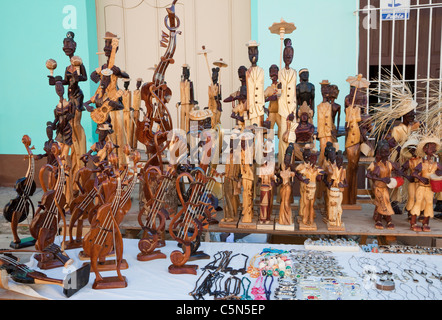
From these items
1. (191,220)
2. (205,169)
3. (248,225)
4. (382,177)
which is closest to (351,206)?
(382,177)

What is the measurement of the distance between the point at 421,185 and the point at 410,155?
35cm

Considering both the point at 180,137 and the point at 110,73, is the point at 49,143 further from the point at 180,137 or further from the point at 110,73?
the point at 180,137

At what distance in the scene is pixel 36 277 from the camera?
3.28m

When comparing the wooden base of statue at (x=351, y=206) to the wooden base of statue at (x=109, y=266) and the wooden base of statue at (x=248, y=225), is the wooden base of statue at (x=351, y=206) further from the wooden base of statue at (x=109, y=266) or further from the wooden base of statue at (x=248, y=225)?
the wooden base of statue at (x=109, y=266)

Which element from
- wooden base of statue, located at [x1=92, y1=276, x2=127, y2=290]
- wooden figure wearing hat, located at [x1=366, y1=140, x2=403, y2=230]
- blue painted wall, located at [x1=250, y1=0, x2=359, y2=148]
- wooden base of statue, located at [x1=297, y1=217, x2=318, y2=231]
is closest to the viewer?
wooden base of statue, located at [x1=92, y1=276, x2=127, y2=290]

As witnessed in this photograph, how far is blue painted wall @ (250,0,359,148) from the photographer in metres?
6.13

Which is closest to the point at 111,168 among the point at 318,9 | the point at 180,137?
the point at 180,137

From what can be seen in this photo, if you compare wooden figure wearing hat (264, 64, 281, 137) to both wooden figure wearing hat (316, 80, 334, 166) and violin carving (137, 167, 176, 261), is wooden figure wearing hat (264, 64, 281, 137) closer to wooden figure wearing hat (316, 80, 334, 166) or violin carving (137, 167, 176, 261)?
wooden figure wearing hat (316, 80, 334, 166)

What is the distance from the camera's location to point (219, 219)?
481 centimetres

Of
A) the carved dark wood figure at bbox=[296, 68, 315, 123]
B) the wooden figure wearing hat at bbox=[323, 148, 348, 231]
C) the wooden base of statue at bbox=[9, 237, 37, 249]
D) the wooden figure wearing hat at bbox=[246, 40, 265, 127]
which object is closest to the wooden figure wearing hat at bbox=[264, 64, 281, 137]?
the wooden figure wearing hat at bbox=[246, 40, 265, 127]

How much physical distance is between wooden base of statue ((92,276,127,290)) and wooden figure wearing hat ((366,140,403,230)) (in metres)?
2.57

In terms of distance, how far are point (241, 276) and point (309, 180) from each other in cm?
127

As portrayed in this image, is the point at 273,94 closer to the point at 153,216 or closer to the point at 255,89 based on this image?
the point at 255,89

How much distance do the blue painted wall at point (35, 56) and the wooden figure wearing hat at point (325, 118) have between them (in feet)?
12.9
